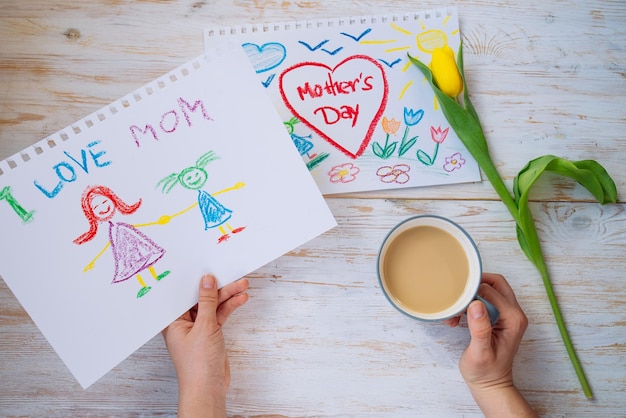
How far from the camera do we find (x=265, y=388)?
75cm

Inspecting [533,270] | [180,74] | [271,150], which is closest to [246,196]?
[271,150]

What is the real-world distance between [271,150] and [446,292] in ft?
0.99

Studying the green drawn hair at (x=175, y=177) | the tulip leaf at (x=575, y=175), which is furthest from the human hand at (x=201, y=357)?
the tulip leaf at (x=575, y=175)

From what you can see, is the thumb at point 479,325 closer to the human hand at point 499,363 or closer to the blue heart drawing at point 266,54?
the human hand at point 499,363

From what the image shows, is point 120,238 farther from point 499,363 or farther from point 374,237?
point 499,363

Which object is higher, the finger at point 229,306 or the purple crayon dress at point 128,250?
the purple crayon dress at point 128,250

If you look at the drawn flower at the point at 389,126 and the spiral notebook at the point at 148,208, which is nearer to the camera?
the spiral notebook at the point at 148,208

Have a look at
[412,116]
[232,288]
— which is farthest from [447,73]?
[232,288]

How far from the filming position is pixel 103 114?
27.0 inches

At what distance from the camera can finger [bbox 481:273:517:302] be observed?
71 centimetres

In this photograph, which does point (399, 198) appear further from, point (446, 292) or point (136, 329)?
point (136, 329)

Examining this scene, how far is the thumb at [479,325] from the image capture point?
0.63 meters

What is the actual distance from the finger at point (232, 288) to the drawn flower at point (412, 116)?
0.33m

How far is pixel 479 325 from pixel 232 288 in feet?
1.07
